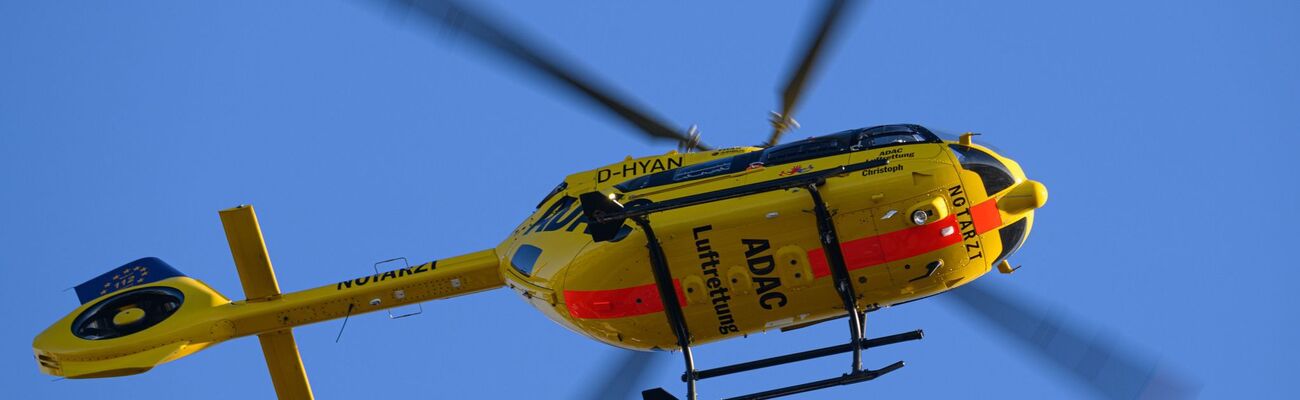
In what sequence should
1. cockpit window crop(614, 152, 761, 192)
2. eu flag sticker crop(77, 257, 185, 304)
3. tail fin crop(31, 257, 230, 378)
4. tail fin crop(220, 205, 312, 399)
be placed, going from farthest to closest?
1. eu flag sticker crop(77, 257, 185, 304)
2. tail fin crop(31, 257, 230, 378)
3. tail fin crop(220, 205, 312, 399)
4. cockpit window crop(614, 152, 761, 192)

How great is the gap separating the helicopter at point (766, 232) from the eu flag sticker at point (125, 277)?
220 inches

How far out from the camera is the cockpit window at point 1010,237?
15.0 metres

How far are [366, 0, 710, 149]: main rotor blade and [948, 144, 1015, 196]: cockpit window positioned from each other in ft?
11.1

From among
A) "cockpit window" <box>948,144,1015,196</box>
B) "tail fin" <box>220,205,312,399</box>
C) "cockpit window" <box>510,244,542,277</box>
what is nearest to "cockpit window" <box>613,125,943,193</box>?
"cockpit window" <box>948,144,1015,196</box>

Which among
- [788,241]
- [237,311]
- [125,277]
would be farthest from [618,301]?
[125,277]

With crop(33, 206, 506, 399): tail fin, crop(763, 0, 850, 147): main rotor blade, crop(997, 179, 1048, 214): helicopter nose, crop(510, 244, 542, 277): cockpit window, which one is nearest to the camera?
crop(763, 0, 850, 147): main rotor blade

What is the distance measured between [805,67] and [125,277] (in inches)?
379

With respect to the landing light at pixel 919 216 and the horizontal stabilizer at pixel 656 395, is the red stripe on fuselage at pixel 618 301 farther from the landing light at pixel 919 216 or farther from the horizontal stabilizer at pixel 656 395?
the landing light at pixel 919 216

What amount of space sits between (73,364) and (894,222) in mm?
10059

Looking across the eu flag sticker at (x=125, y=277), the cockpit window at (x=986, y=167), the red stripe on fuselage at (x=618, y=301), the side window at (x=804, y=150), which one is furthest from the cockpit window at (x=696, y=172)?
the eu flag sticker at (x=125, y=277)

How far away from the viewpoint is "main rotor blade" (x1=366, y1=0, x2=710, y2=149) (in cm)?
1458

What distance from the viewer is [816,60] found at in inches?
591

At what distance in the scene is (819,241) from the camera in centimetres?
1463

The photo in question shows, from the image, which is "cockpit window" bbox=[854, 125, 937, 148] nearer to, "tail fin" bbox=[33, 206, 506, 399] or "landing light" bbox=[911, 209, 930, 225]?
"landing light" bbox=[911, 209, 930, 225]
